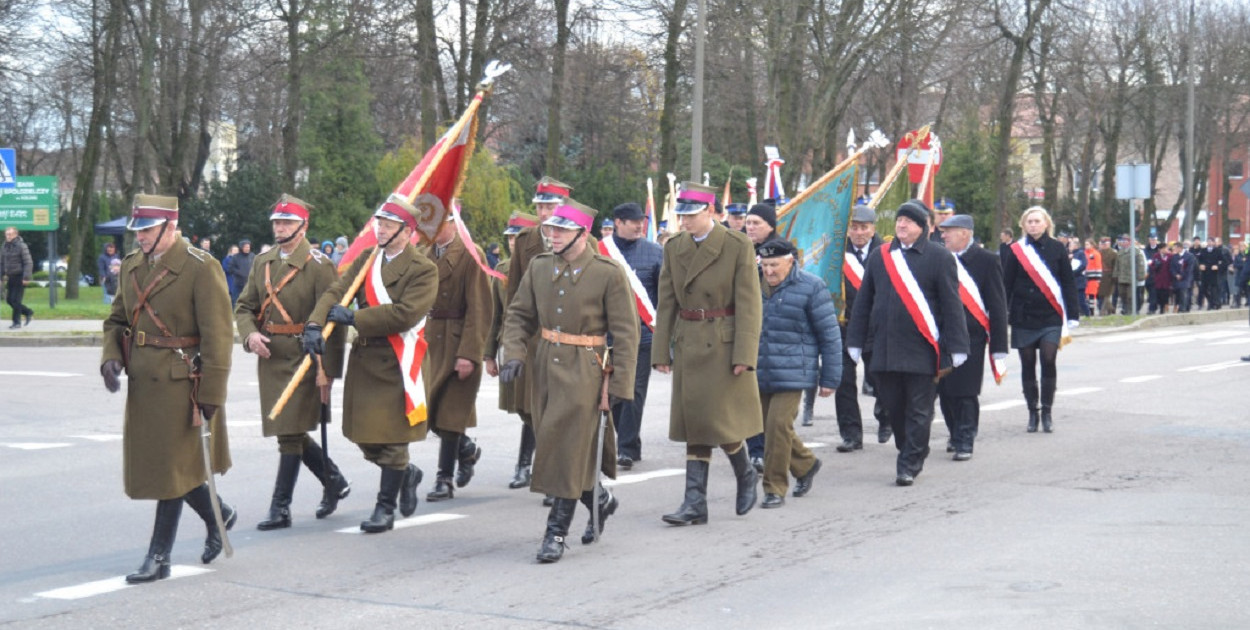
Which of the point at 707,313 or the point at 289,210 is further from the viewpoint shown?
the point at 707,313

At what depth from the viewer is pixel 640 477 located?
1116 cm

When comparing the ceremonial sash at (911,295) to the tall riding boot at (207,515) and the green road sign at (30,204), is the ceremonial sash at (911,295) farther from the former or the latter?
the green road sign at (30,204)

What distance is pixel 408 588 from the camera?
749 centimetres

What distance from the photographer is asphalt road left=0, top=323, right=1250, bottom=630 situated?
698 cm

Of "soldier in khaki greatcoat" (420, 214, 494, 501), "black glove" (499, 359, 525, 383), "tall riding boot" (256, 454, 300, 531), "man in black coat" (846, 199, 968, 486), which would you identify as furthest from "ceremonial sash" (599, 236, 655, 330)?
"black glove" (499, 359, 525, 383)

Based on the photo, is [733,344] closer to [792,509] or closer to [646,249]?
[792,509]

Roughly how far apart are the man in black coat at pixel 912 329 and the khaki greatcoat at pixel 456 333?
259 cm

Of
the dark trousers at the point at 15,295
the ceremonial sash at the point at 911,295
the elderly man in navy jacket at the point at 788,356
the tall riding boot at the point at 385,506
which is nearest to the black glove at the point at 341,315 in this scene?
the tall riding boot at the point at 385,506

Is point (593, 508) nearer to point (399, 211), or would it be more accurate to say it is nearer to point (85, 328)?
point (399, 211)

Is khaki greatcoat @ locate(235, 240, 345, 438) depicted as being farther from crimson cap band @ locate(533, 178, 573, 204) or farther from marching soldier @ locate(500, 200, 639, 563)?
crimson cap band @ locate(533, 178, 573, 204)

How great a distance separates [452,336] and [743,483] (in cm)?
204

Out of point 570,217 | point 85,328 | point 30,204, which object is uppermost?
point 30,204

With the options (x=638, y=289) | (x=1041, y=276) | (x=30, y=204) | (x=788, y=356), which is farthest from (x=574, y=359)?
(x=30, y=204)

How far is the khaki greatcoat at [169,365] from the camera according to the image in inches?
A: 306
